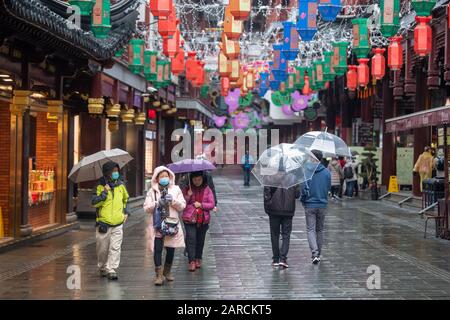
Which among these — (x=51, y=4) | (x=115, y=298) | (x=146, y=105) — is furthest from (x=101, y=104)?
(x=146, y=105)

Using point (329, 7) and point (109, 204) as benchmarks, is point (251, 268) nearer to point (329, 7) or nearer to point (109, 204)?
point (109, 204)

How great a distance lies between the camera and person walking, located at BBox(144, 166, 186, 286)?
11164 millimetres

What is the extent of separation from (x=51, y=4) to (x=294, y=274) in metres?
8.68

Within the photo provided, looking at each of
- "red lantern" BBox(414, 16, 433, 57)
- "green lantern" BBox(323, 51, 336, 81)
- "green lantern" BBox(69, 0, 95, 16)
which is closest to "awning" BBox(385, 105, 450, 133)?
"red lantern" BBox(414, 16, 433, 57)

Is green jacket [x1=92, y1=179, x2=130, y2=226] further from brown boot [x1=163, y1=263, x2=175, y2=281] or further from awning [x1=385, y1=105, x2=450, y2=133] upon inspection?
awning [x1=385, y1=105, x2=450, y2=133]

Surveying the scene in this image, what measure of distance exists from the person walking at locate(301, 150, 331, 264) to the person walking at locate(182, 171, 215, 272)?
71.5 inches

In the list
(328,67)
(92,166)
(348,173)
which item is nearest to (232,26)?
(92,166)

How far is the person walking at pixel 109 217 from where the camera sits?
11633 mm

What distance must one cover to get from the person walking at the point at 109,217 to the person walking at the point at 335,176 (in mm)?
21642

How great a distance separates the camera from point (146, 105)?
34500 millimetres

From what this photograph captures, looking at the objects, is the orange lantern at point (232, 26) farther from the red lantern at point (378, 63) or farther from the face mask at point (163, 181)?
the face mask at point (163, 181)

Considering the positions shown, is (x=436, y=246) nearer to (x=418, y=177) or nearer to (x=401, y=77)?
(x=418, y=177)

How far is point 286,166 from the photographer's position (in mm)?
12812

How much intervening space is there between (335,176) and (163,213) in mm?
22260
